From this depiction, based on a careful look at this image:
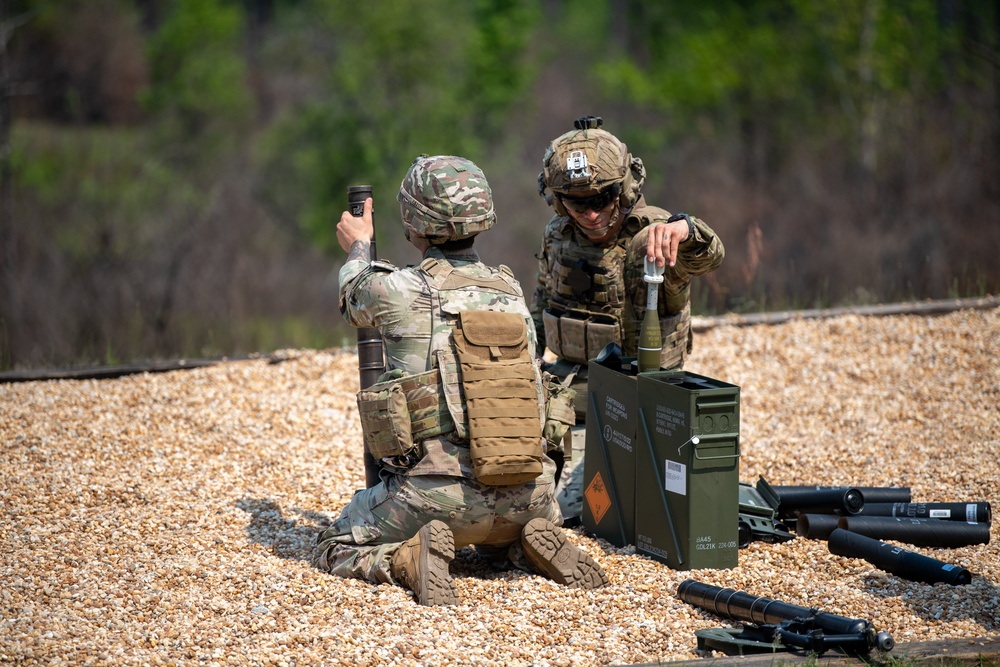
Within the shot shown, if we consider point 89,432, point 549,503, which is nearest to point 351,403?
point 89,432

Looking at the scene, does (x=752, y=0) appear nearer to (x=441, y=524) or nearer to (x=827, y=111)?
(x=827, y=111)

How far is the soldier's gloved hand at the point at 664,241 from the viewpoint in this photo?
4.70 metres

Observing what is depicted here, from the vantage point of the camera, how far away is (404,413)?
441 cm

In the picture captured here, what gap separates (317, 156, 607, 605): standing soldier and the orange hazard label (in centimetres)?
70

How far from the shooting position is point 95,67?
3117cm

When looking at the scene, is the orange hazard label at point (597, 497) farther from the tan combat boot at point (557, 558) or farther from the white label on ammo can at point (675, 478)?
the tan combat boot at point (557, 558)

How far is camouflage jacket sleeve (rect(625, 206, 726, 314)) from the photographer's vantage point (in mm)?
4918

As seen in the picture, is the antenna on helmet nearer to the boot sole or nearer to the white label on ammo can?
the white label on ammo can

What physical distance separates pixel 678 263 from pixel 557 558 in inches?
59.9

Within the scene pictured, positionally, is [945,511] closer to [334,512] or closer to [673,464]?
[673,464]

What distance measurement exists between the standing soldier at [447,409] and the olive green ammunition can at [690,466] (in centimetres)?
43

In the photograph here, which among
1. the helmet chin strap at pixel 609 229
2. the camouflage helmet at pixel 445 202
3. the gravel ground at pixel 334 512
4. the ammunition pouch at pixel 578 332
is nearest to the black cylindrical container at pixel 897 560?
the gravel ground at pixel 334 512

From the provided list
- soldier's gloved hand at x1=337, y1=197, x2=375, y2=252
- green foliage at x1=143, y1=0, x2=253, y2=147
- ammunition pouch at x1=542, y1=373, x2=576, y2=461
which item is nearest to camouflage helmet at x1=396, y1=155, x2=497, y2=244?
soldier's gloved hand at x1=337, y1=197, x2=375, y2=252

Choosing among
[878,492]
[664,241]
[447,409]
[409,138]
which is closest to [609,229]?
[664,241]
